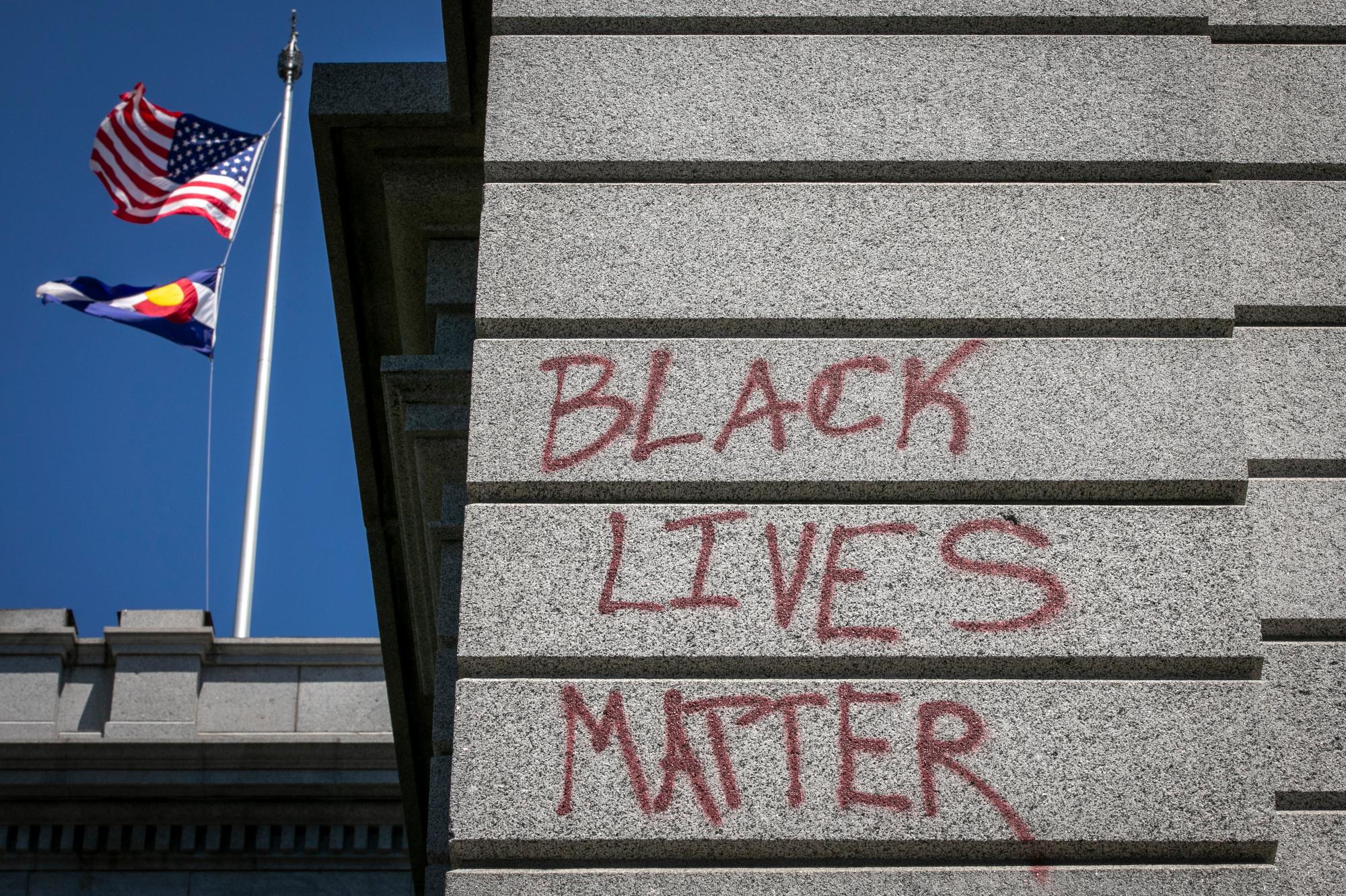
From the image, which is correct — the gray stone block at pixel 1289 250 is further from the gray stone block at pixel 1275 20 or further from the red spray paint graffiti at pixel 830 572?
the red spray paint graffiti at pixel 830 572

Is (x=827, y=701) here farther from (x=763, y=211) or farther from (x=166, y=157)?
(x=166, y=157)

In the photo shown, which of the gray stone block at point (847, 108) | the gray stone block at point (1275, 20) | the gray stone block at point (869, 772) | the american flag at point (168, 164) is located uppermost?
the american flag at point (168, 164)

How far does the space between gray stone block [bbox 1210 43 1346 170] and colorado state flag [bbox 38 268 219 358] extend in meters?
15.6

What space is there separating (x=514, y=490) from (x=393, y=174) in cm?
245

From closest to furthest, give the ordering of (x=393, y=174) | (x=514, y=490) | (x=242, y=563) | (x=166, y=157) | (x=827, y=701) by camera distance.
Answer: (x=827, y=701) < (x=514, y=490) < (x=393, y=174) < (x=166, y=157) < (x=242, y=563)

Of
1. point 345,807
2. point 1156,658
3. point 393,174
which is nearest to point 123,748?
point 345,807

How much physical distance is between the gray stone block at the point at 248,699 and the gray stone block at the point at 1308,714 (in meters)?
12.9

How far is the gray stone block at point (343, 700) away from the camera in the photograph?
51.6 ft

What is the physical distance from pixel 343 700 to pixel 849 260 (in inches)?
484

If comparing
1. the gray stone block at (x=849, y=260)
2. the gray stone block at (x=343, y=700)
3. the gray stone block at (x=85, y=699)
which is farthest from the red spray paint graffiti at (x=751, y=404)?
the gray stone block at (x=85, y=699)

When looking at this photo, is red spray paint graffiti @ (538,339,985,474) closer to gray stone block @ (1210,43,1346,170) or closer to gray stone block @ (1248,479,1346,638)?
gray stone block @ (1248,479,1346,638)

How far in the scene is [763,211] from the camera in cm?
489

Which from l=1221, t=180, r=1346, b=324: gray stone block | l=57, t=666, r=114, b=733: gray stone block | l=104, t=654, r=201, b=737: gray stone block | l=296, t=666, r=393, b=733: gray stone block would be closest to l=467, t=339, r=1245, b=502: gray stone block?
l=1221, t=180, r=1346, b=324: gray stone block

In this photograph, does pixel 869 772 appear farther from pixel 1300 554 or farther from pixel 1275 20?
pixel 1275 20
